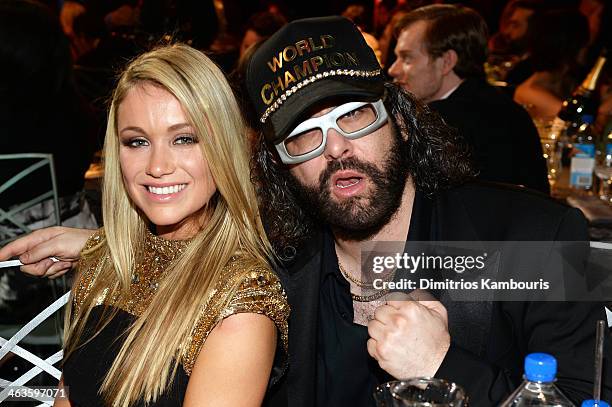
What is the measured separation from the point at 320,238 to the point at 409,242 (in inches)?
9.4

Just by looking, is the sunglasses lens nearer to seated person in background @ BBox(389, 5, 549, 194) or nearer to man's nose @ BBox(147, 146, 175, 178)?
man's nose @ BBox(147, 146, 175, 178)

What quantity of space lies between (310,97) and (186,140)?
0.31 meters

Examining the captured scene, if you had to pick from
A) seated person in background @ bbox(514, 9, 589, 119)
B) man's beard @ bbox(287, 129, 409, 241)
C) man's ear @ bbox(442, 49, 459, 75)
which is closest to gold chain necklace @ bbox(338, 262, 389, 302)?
man's beard @ bbox(287, 129, 409, 241)

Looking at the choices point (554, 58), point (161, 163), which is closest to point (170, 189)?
point (161, 163)

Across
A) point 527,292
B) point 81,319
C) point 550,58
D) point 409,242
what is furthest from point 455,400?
point 550,58

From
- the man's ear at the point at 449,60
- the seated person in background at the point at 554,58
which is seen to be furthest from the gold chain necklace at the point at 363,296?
the seated person in background at the point at 554,58

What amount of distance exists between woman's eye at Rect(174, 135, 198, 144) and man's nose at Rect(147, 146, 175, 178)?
0.11ft

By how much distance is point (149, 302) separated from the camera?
1.95 m

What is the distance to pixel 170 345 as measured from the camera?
178cm

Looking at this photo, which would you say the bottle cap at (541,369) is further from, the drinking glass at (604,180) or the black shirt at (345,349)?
the drinking glass at (604,180)

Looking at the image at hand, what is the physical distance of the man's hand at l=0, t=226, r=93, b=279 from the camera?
6.89 ft

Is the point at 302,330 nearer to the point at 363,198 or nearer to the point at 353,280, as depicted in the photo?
the point at 353,280

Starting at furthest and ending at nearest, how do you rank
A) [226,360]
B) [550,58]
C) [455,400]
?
[550,58] < [226,360] < [455,400]

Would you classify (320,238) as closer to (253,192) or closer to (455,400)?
(253,192)
